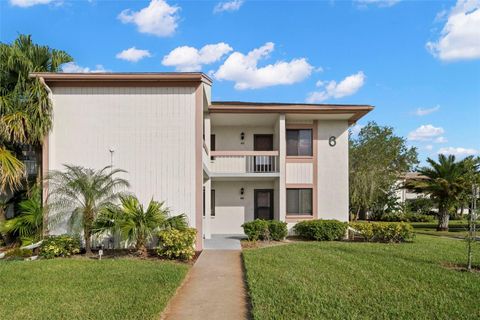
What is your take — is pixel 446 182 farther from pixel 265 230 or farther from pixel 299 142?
pixel 265 230

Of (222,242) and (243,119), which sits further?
(243,119)

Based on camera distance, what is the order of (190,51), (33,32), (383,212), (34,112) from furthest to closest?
(383,212)
(190,51)
(33,32)
(34,112)

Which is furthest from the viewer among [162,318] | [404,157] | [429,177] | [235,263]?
[404,157]

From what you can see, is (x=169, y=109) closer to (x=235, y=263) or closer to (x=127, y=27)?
(x=127, y=27)

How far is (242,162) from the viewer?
672 inches

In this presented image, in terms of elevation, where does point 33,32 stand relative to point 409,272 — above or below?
above

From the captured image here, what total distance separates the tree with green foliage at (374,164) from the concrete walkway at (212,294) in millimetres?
20624

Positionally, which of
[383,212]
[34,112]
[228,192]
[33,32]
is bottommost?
[383,212]

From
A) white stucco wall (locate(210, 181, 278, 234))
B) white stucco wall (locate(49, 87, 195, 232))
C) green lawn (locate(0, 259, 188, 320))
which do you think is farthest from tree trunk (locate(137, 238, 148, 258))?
white stucco wall (locate(210, 181, 278, 234))

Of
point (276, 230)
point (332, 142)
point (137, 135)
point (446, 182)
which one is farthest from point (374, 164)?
point (137, 135)

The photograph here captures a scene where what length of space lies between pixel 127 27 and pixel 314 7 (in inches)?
276

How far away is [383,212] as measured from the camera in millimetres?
33219

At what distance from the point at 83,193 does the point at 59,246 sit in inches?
70.7

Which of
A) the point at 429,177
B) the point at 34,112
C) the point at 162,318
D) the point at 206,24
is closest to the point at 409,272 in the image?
the point at 162,318
